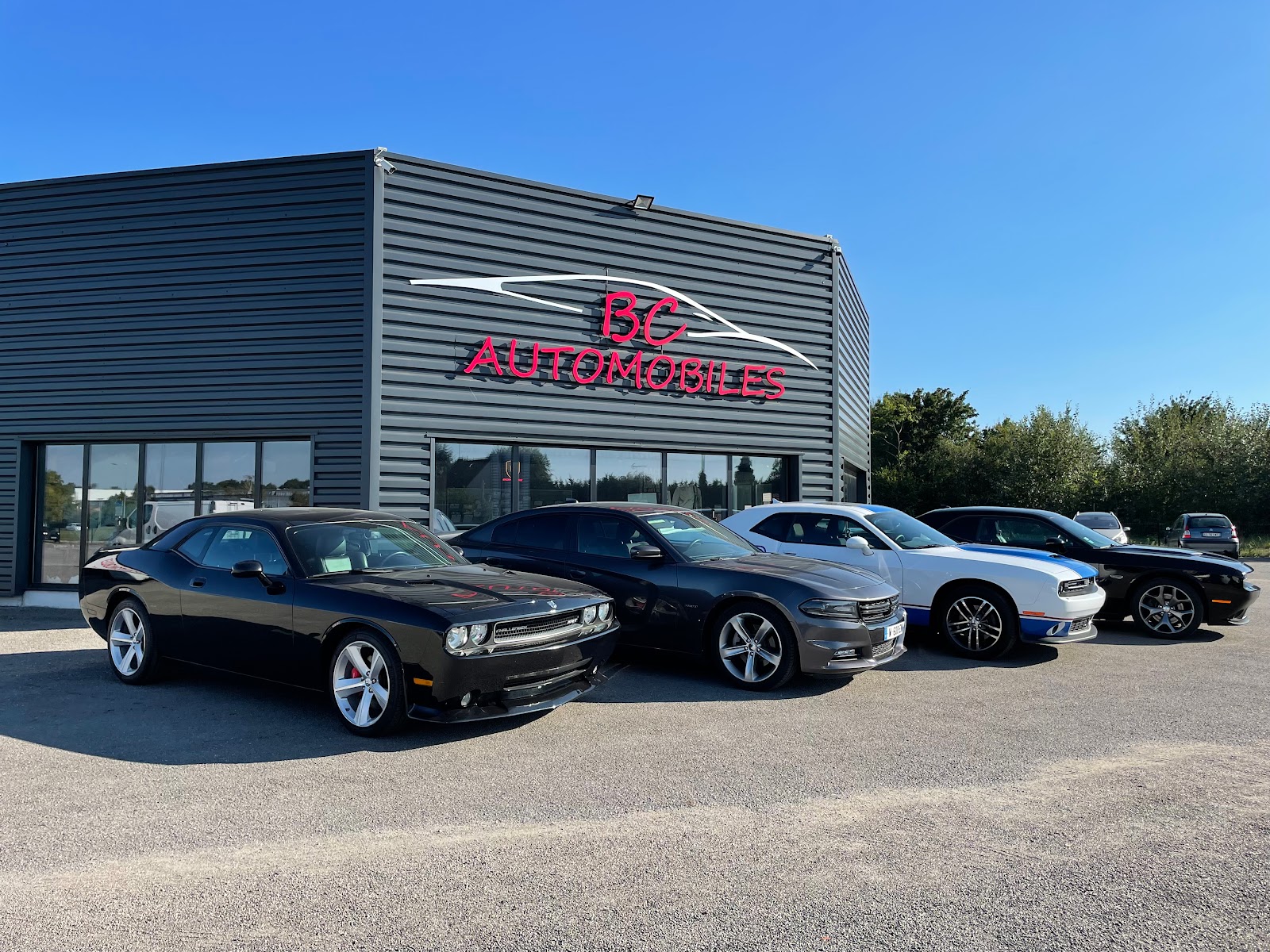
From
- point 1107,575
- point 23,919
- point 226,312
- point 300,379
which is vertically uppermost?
point 226,312

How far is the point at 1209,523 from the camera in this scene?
23.7m

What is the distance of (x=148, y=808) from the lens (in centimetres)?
418

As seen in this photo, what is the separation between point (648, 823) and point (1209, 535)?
81.1ft

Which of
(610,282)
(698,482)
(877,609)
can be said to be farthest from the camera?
(698,482)

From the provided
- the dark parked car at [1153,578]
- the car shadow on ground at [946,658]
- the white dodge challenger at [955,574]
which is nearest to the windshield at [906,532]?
the white dodge challenger at [955,574]

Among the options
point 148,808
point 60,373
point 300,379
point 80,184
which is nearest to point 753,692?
point 148,808

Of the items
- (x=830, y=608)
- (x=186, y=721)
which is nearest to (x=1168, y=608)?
(x=830, y=608)

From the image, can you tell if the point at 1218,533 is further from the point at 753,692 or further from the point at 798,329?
the point at 753,692

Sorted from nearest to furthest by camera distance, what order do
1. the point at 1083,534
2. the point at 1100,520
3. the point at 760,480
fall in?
1. the point at 1083,534
2. the point at 760,480
3. the point at 1100,520

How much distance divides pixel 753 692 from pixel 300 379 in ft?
26.4

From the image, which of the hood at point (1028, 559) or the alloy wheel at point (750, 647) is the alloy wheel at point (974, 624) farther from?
the alloy wheel at point (750, 647)

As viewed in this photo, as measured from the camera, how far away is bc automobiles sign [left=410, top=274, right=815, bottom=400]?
12.7 meters

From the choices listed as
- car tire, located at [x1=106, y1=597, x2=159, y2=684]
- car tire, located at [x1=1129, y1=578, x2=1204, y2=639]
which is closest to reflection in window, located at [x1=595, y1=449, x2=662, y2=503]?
car tire, located at [x1=1129, y1=578, x2=1204, y2=639]

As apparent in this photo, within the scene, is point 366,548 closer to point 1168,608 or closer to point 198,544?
point 198,544
